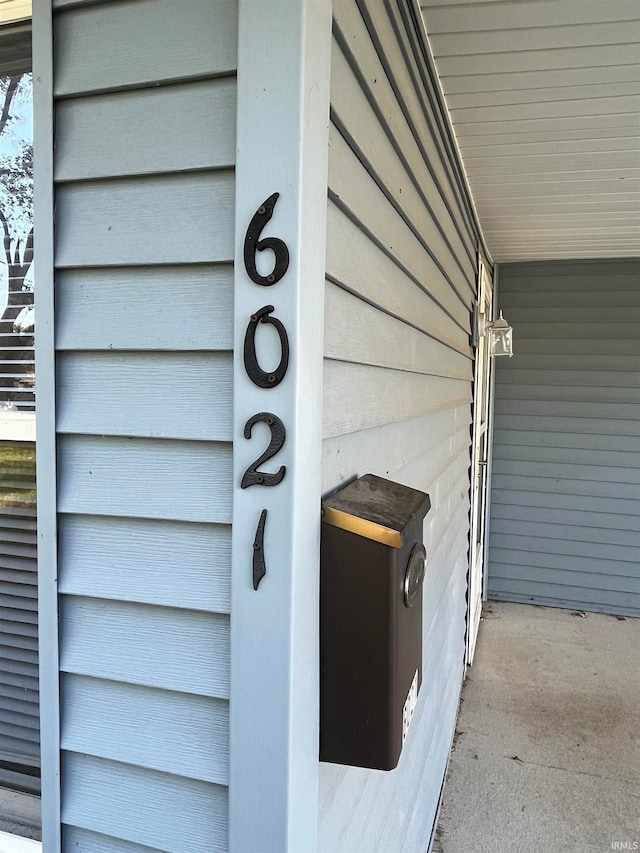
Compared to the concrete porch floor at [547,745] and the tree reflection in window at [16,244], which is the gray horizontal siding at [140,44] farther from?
the concrete porch floor at [547,745]

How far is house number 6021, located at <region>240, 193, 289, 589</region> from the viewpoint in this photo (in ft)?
2.56

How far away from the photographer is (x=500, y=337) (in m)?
4.07

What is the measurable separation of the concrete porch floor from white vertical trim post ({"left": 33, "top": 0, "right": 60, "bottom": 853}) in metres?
1.99

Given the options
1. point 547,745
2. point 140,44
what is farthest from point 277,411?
point 547,745

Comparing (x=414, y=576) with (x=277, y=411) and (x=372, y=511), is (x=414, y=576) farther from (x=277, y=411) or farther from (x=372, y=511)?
(x=277, y=411)

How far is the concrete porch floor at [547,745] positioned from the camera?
2.41m

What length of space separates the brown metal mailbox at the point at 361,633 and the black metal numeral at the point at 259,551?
13cm

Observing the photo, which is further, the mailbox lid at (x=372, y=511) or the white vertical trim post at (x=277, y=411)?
the mailbox lid at (x=372, y=511)

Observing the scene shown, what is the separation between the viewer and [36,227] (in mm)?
906

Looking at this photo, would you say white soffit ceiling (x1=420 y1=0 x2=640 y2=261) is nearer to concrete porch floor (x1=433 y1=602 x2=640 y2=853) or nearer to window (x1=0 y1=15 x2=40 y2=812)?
window (x1=0 y1=15 x2=40 y2=812)

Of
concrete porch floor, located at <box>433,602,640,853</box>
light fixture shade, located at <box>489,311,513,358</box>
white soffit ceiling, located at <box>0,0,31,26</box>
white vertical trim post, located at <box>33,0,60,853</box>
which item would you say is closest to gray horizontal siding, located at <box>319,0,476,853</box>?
concrete porch floor, located at <box>433,602,640,853</box>

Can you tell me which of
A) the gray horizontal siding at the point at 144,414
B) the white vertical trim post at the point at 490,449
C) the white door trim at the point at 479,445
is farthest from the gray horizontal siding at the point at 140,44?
the white vertical trim post at the point at 490,449

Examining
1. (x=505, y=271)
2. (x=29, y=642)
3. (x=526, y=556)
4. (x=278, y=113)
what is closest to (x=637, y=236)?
(x=505, y=271)

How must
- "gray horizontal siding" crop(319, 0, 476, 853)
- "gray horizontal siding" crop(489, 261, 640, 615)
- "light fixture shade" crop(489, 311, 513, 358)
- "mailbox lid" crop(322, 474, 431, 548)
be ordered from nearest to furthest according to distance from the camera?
"mailbox lid" crop(322, 474, 431, 548)
"gray horizontal siding" crop(319, 0, 476, 853)
"light fixture shade" crop(489, 311, 513, 358)
"gray horizontal siding" crop(489, 261, 640, 615)
